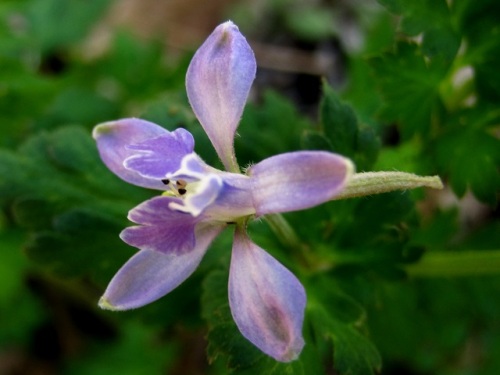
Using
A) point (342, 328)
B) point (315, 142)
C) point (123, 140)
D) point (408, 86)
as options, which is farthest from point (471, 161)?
point (123, 140)

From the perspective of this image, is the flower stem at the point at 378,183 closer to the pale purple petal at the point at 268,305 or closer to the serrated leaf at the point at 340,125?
the pale purple petal at the point at 268,305

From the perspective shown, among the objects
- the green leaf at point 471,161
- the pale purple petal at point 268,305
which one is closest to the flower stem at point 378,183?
the pale purple petal at point 268,305

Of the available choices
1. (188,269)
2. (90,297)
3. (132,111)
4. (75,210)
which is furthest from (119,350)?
(188,269)

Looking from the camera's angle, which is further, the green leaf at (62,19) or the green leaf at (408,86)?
the green leaf at (62,19)

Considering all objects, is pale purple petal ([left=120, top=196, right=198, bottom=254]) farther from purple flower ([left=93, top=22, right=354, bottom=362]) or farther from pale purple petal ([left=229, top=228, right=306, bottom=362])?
pale purple petal ([left=229, top=228, right=306, bottom=362])

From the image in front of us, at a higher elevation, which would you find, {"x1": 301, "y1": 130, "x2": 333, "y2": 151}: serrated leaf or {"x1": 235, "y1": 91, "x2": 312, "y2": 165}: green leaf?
{"x1": 301, "y1": 130, "x2": 333, "y2": 151}: serrated leaf

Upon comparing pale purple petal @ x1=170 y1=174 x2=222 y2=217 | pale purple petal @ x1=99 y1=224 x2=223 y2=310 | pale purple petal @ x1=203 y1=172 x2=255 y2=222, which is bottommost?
pale purple petal @ x1=99 y1=224 x2=223 y2=310

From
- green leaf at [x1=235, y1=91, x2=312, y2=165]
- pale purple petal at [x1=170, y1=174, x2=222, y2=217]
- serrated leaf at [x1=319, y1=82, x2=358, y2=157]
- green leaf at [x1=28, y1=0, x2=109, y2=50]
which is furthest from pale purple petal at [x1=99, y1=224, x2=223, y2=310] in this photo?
green leaf at [x1=28, y1=0, x2=109, y2=50]

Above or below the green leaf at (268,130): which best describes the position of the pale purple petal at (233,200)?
above
